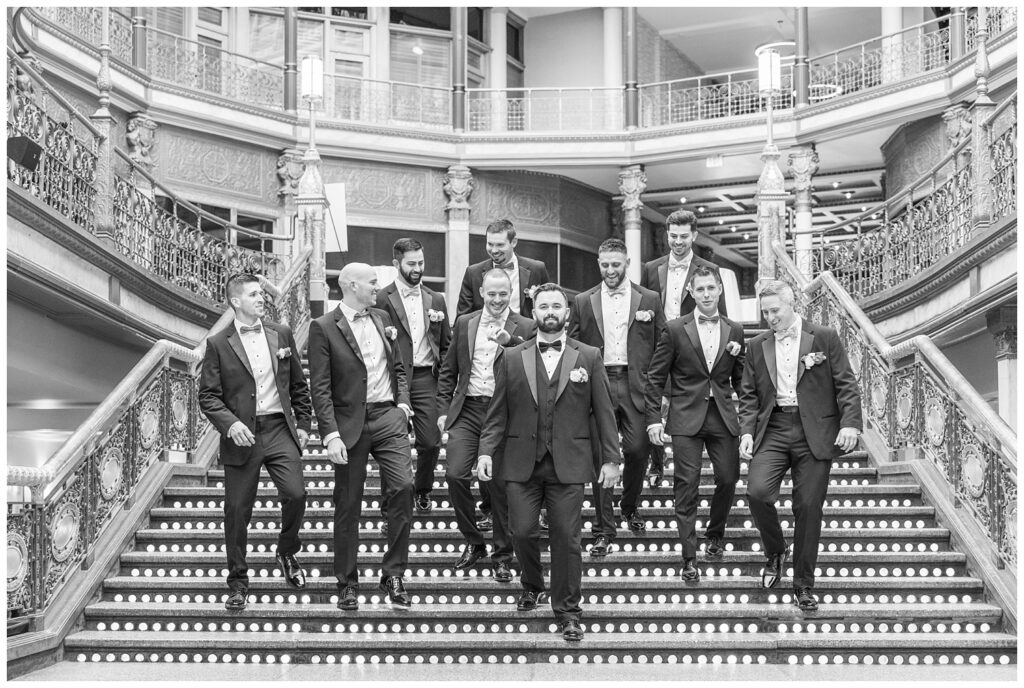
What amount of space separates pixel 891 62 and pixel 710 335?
1375 centimetres

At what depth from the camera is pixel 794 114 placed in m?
19.7

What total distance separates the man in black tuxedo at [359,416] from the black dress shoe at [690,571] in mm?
1414

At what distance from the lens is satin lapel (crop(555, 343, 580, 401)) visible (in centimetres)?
603

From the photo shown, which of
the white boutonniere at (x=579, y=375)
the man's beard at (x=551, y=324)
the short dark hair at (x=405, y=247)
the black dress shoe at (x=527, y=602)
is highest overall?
the short dark hair at (x=405, y=247)

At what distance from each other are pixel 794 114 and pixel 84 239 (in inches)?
514

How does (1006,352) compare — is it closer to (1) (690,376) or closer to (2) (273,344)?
(1) (690,376)

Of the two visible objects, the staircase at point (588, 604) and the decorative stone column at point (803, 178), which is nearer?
the staircase at point (588, 604)

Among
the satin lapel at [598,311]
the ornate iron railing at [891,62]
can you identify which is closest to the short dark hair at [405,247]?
the satin lapel at [598,311]

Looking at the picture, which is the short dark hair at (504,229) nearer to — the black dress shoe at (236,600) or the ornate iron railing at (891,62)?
the black dress shoe at (236,600)

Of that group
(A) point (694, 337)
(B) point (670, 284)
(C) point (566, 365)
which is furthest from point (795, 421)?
(B) point (670, 284)

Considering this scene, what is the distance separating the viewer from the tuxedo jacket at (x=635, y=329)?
22.7ft

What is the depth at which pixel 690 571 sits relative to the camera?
6355mm

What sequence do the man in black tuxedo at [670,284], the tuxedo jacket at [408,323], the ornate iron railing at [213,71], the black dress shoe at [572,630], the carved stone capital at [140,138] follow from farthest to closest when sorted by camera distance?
the ornate iron railing at [213,71]
the carved stone capital at [140,138]
the man in black tuxedo at [670,284]
the tuxedo jacket at [408,323]
the black dress shoe at [572,630]

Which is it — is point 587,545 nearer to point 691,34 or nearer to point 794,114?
point 794,114
